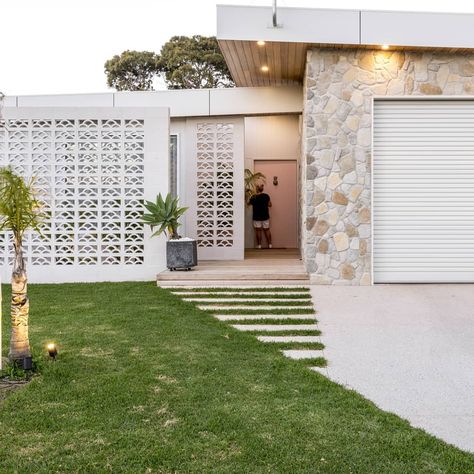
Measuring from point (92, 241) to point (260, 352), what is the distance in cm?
511

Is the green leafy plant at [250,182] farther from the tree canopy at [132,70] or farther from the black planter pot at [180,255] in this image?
the tree canopy at [132,70]

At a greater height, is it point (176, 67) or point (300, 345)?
point (176, 67)

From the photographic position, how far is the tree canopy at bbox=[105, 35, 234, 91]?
26.9 meters

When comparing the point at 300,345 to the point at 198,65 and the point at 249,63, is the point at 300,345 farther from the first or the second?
the point at 198,65

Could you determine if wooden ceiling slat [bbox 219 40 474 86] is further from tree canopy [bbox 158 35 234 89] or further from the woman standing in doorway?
tree canopy [bbox 158 35 234 89]

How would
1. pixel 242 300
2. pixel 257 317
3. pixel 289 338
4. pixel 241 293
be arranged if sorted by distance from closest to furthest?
pixel 289 338 → pixel 257 317 → pixel 242 300 → pixel 241 293

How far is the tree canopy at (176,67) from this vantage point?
88.3 feet

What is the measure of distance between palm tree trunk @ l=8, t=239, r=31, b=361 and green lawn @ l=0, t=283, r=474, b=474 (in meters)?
0.23

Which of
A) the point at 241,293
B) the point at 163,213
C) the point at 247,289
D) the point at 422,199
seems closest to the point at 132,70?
the point at 163,213

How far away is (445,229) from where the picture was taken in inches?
331

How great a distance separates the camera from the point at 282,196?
13.7 meters

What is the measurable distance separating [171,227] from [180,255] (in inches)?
18.5

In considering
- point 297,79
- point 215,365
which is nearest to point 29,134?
point 297,79

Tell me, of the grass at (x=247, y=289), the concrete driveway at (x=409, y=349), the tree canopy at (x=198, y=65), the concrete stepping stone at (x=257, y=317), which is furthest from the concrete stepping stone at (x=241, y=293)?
the tree canopy at (x=198, y=65)
